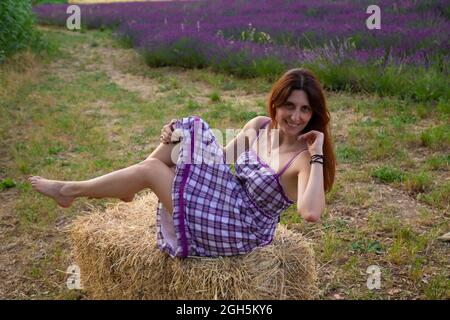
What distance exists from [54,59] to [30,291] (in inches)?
319

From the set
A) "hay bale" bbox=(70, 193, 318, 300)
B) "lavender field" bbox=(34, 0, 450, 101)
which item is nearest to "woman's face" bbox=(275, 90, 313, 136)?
"hay bale" bbox=(70, 193, 318, 300)

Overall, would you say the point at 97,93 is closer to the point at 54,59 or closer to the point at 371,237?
the point at 54,59

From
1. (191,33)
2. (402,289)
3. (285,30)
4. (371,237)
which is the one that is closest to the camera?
(402,289)

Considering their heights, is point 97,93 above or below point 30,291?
above

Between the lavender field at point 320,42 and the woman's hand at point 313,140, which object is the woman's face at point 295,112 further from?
the lavender field at point 320,42

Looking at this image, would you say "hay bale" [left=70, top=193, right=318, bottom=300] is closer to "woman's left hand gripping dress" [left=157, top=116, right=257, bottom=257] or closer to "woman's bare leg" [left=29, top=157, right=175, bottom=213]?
"woman's left hand gripping dress" [left=157, top=116, right=257, bottom=257]

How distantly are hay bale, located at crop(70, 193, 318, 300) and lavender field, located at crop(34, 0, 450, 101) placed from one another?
12.9 ft

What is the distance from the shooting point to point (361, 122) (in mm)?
5520

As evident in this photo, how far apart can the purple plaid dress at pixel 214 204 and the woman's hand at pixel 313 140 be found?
138 millimetres

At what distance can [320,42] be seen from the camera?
8.15 meters

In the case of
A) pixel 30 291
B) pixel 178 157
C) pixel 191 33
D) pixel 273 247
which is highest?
→ pixel 191 33

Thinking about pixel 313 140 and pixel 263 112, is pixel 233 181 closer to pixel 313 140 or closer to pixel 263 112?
pixel 313 140

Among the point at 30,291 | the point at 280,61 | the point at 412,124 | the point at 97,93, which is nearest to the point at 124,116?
the point at 97,93

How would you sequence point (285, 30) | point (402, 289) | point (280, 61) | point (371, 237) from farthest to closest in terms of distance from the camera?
point (285, 30) < point (280, 61) < point (371, 237) < point (402, 289)
